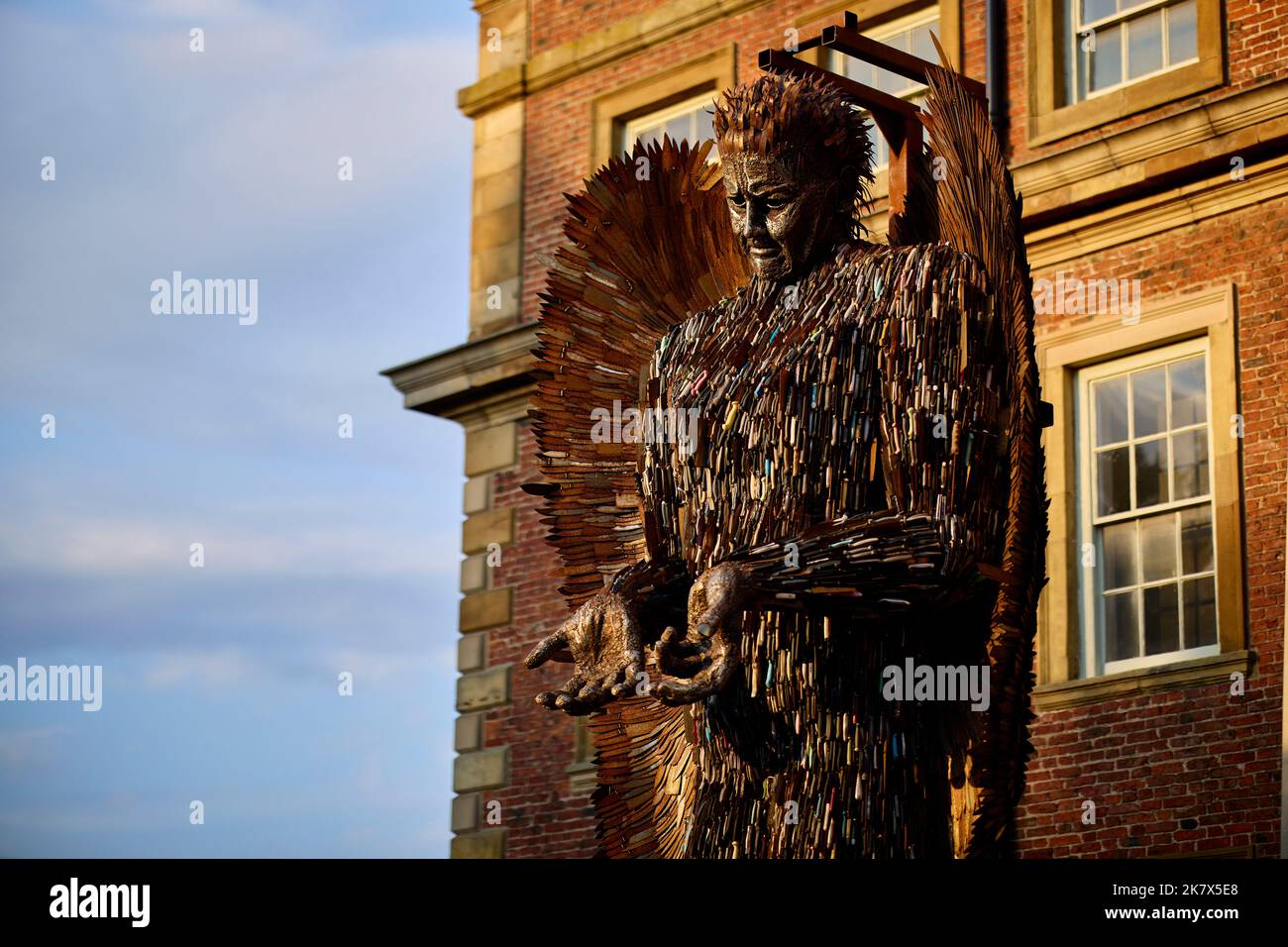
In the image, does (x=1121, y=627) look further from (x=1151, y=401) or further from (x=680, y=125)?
(x=680, y=125)

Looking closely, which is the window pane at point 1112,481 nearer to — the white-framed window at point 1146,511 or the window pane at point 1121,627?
the white-framed window at point 1146,511

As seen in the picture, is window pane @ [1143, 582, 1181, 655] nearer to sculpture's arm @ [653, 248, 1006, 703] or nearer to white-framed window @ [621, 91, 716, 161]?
white-framed window @ [621, 91, 716, 161]

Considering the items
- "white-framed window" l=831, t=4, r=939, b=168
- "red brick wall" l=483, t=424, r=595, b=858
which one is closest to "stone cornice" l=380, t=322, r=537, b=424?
"red brick wall" l=483, t=424, r=595, b=858

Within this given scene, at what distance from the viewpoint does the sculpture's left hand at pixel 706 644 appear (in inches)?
158

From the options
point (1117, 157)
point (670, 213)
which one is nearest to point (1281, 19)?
point (1117, 157)

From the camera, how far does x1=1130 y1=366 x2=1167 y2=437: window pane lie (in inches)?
511

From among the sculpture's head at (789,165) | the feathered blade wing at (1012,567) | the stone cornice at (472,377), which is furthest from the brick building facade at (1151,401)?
the sculpture's head at (789,165)

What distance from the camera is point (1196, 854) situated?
11727 mm

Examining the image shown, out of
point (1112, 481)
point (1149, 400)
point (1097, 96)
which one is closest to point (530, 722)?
point (1112, 481)

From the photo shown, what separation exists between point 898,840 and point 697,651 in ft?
2.07

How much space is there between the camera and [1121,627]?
508 inches

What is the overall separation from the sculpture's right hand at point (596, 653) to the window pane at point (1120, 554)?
896cm

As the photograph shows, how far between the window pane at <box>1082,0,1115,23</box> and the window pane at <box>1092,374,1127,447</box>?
8.59ft

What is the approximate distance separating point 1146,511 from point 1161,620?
70cm
